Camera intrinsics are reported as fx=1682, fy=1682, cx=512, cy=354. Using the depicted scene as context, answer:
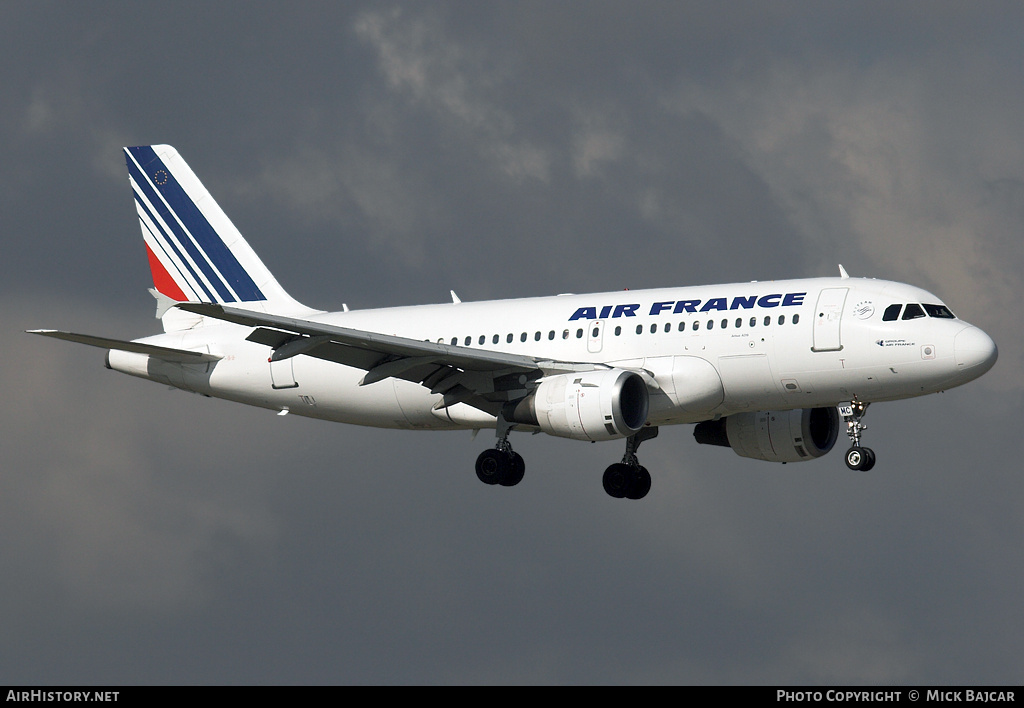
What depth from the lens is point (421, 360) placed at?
5075cm

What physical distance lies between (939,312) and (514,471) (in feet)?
46.0

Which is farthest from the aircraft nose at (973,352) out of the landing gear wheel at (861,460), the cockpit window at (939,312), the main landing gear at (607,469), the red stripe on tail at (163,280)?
the red stripe on tail at (163,280)

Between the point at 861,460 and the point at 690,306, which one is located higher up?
the point at 690,306

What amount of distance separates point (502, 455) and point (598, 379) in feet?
17.6

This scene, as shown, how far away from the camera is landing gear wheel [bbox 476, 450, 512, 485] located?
5331 cm

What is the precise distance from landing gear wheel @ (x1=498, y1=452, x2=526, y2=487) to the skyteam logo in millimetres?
4727

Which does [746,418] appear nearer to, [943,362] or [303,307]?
[943,362]

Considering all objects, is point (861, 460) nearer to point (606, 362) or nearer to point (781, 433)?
point (781, 433)

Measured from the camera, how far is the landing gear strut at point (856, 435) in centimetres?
4931

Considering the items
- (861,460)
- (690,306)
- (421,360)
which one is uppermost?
(690,306)

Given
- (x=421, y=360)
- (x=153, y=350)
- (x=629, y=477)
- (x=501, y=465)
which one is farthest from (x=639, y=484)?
(x=153, y=350)

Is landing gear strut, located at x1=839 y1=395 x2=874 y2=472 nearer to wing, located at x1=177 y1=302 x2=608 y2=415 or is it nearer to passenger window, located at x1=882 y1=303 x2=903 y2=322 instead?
passenger window, located at x1=882 y1=303 x2=903 y2=322

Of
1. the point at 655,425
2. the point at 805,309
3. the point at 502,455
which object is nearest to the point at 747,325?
the point at 805,309

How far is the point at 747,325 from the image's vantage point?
49.6m
